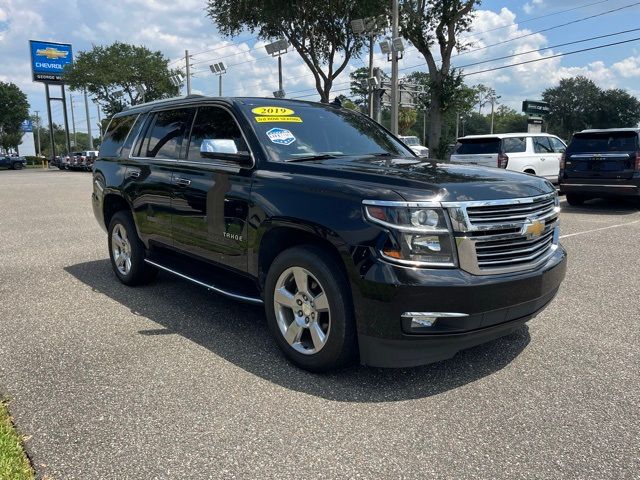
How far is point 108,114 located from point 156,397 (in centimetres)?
5332

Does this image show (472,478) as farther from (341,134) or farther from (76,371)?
(341,134)

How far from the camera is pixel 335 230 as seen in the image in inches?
127

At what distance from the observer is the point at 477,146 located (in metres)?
13.8

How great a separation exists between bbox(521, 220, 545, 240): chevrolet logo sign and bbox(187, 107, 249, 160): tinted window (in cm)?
207

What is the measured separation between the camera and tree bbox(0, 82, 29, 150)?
78.4 metres

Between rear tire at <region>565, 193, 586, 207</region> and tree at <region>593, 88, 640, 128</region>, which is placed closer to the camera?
rear tire at <region>565, 193, 586, 207</region>

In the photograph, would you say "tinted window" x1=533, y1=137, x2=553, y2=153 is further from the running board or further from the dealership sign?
the dealership sign

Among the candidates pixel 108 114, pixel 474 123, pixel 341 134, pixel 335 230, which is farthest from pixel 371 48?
pixel 474 123

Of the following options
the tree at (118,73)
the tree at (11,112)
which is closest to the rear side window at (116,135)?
the tree at (118,73)

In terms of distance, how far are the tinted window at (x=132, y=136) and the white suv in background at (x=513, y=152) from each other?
9.16m

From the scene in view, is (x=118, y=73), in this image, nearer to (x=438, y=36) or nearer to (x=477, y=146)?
(x=438, y=36)

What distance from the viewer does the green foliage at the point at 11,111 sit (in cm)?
7844

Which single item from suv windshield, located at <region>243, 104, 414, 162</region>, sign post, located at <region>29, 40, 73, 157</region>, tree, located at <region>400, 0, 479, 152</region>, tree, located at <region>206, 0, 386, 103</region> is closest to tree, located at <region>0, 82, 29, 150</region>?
sign post, located at <region>29, 40, 73, 157</region>

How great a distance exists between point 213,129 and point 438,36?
2189 centimetres
